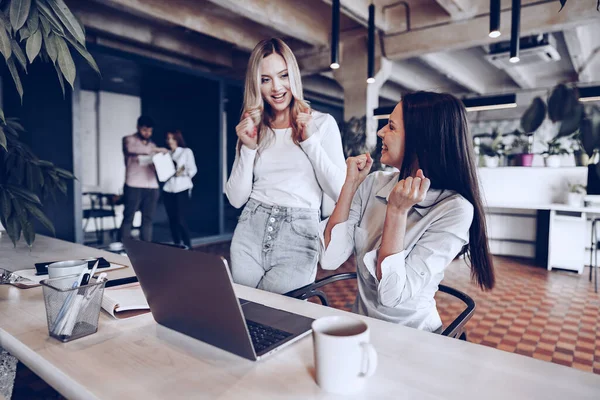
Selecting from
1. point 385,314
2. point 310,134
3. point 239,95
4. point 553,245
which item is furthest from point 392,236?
point 239,95

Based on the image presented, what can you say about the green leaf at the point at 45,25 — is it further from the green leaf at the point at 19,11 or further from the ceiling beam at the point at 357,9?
the ceiling beam at the point at 357,9

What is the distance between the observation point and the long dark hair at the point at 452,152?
46.4 inches

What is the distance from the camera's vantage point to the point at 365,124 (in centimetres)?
622

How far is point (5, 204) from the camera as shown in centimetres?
141

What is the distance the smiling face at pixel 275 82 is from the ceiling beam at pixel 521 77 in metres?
8.28

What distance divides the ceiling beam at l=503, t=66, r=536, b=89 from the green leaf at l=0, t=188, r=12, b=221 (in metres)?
8.95

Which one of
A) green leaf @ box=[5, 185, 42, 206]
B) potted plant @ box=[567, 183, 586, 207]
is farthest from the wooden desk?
potted plant @ box=[567, 183, 586, 207]

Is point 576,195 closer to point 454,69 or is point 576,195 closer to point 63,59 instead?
point 454,69

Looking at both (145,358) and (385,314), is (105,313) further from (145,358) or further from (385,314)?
(385,314)

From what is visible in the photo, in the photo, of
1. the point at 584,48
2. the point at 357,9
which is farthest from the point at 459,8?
the point at 584,48

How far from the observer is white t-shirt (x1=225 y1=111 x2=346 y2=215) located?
1.41 m

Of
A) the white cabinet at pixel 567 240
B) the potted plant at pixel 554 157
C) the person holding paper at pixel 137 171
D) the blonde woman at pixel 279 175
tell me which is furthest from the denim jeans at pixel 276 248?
the potted plant at pixel 554 157

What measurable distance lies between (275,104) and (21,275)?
99 centimetres

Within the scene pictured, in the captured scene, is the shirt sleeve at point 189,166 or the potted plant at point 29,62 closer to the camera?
the potted plant at point 29,62
